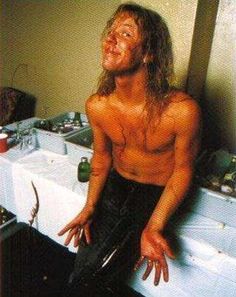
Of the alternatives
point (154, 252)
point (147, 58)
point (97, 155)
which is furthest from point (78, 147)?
point (154, 252)

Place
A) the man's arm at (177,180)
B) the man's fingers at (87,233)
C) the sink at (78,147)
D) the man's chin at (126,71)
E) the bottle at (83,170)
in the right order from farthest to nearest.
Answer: the sink at (78,147)
the bottle at (83,170)
the man's fingers at (87,233)
the man's chin at (126,71)
the man's arm at (177,180)

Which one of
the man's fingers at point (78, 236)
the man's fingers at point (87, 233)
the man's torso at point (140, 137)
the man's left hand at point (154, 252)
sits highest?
the man's torso at point (140, 137)

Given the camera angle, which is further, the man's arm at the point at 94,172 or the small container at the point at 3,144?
the small container at the point at 3,144

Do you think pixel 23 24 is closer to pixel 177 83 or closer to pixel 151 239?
pixel 177 83

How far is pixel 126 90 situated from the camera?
1788 mm

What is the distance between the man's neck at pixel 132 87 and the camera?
1.73m

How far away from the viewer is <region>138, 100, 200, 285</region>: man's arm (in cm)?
155

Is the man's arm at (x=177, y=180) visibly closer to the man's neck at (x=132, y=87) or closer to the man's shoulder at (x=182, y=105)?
the man's shoulder at (x=182, y=105)

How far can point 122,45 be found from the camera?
1.59 meters

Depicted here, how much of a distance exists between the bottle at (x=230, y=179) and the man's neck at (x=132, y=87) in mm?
776

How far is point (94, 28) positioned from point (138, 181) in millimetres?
1850

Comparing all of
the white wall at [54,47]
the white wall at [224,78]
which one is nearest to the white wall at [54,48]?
the white wall at [54,47]

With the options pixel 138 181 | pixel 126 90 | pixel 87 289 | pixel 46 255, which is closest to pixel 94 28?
pixel 126 90

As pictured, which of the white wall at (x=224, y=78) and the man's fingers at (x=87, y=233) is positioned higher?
the white wall at (x=224, y=78)
